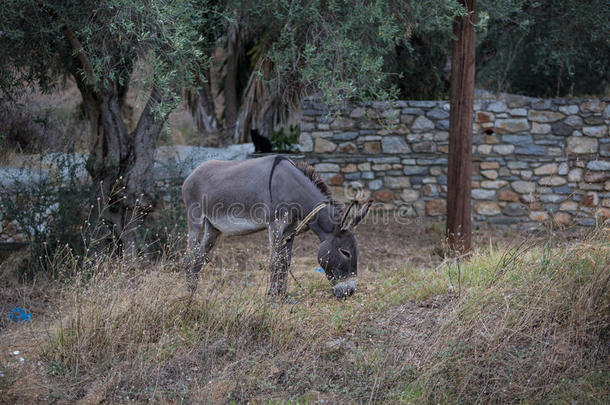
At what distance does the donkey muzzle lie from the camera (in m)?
5.87

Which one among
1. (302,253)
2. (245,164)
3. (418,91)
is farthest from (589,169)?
(245,164)

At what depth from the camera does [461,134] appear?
7902mm

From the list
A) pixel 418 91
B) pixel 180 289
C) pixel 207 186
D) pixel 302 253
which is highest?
pixel 418 91

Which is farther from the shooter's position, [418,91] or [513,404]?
[418,91]

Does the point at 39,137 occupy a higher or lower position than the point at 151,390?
higher

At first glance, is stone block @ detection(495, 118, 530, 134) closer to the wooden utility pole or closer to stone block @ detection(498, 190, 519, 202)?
stone block @ detection(498, 190, 519, 202)

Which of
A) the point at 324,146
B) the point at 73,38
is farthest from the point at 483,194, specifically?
the point at 73,38

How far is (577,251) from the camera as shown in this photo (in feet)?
17.4

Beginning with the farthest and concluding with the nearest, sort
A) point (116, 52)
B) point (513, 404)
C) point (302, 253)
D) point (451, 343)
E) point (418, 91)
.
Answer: point (418, 91)
point (302, 253)
point (116, 52)
point (451, 343)
point (513, 404)

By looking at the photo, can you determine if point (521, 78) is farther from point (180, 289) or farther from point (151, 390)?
point (151, 390)

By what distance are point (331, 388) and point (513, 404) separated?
133cm

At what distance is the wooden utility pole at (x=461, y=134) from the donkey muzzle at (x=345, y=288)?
2.36 m

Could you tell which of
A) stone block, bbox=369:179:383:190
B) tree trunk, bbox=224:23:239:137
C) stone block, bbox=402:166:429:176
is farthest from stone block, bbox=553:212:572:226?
tree trunk, bbox=224:23:239:137

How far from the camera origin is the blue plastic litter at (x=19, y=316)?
5.75 m
